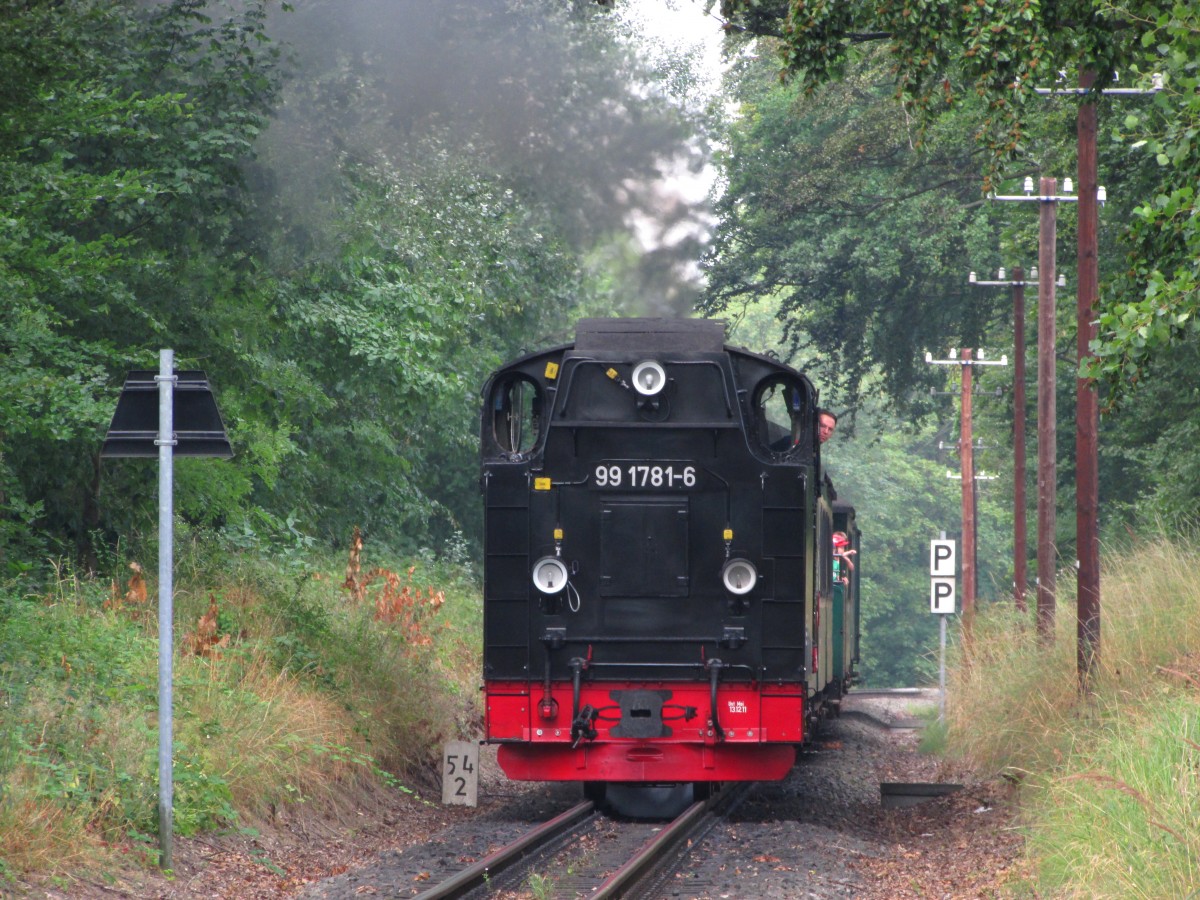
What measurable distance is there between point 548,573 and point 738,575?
1479 millimetres

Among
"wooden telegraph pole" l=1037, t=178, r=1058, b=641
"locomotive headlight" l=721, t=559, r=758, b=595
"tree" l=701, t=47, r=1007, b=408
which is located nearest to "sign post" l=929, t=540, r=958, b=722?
"wooden telegraph pole" l=1037, t=178, r=1058, b=641

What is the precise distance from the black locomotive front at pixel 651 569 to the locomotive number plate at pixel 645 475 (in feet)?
0.04

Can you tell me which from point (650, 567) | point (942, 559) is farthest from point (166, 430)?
point (942, 559)

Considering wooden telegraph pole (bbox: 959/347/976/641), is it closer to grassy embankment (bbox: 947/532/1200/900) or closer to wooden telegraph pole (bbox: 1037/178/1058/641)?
grassy embankment (bbox: 947/532/1200/900)

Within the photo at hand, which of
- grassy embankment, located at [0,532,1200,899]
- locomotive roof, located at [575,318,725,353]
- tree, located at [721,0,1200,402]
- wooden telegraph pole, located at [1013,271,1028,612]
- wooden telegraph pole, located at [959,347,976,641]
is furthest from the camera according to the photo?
wooden telegraph pole, located at [959,347,976,641]

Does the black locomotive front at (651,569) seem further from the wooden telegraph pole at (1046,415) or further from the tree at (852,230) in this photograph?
the tree at (852,230)

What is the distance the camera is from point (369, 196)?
774 inches

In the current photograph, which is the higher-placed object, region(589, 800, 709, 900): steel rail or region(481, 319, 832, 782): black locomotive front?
region(481, 319, 832, 782): black locomotive front

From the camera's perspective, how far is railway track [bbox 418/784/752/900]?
9.38 metres

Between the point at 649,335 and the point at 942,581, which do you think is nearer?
the point at 649,335

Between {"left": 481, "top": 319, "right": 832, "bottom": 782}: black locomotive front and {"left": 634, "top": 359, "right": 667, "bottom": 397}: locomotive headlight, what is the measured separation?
0.04 ft

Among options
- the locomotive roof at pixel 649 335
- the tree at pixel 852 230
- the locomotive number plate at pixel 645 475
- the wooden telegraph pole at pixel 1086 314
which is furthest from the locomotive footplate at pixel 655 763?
the tree at pixel 852 230

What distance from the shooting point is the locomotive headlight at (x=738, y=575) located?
1199 centimetres

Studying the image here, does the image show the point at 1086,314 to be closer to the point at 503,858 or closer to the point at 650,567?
the point at 650,567
